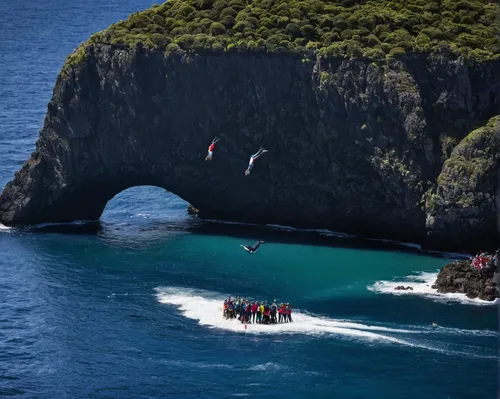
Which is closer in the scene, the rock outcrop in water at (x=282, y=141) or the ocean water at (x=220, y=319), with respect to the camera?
the ocean water at (x=220, y=319)

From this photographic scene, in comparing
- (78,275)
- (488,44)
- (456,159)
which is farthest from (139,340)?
(488,44)

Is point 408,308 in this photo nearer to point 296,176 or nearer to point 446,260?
point 446,260

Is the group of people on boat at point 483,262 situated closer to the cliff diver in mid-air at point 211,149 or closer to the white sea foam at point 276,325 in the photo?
the white sea foam at point 276,325

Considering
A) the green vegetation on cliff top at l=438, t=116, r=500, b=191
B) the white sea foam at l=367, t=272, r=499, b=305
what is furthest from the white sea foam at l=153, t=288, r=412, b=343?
the green vegetation on cliff top at l=438, t=116, r=500, b=191

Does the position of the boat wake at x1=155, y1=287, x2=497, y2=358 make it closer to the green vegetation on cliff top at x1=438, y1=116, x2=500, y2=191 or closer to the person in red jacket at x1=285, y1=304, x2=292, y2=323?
the person in red jacket at x1=285, y1=304, x2=292, y2=323

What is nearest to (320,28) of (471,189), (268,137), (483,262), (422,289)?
(268,137)

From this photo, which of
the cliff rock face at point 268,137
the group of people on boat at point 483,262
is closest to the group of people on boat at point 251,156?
the cliff rock face at point 268,137

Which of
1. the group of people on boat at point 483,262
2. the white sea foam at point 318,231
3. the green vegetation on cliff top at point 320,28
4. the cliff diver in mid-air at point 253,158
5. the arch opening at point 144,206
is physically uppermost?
the green vegetation on cliff top at point 320,28

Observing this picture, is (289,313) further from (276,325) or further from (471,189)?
(471,189)
